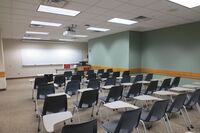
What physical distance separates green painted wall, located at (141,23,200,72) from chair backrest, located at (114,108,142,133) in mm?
5349

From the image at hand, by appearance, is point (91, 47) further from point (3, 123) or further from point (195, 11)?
point (3, 123)

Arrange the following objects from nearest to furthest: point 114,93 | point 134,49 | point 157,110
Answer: point 157,110 → point 114,93 → point 134,49

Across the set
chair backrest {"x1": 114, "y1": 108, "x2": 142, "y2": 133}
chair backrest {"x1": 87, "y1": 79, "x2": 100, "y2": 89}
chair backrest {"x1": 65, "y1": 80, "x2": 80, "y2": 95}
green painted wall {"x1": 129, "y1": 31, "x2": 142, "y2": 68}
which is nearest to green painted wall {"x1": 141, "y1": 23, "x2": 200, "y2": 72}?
green painted wall {"x1": 129, "y1": 31, "x2": 142, "y2": 68}

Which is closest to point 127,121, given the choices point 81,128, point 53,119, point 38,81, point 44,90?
point 81,128

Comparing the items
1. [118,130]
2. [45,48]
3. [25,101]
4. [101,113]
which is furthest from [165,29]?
[45,48]

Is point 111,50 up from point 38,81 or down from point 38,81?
up

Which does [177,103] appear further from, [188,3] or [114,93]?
[188,3]

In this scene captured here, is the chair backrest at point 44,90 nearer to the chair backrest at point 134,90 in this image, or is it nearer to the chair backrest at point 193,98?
the chair backrest at point 134,90

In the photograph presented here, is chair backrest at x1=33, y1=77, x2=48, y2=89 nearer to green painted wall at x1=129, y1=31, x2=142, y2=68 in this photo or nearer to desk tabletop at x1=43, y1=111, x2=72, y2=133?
desk tabletop at x1=43, y1=111, x2=72, y2=133

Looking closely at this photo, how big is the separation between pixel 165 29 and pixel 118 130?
6.56m

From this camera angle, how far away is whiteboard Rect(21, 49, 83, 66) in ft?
36.4

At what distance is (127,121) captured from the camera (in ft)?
6.38

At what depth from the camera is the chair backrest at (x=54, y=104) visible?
2701 millimetres

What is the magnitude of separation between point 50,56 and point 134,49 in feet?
24.1
